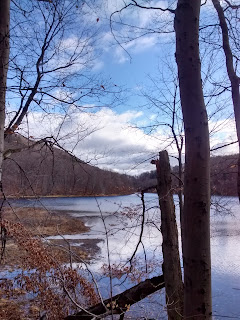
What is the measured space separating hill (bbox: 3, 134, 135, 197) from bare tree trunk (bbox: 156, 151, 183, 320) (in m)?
0.84

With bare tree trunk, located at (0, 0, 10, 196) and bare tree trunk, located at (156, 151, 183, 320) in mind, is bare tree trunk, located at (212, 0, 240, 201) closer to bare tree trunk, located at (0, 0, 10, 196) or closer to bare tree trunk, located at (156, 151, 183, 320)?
bare tree trunk, located at (156, 151, 183, 320)

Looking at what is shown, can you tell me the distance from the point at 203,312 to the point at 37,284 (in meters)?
6.26

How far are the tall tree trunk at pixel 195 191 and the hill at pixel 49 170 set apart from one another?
2396mm

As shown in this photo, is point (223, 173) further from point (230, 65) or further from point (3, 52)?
point (3, 52)

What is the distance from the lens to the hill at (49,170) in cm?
436

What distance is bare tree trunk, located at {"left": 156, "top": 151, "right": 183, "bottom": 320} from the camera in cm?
429

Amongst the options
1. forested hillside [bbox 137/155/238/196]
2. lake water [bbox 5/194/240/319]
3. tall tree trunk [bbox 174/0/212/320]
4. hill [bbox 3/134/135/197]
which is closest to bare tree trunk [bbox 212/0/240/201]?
forested hillside [bbox 137/155/238/196]

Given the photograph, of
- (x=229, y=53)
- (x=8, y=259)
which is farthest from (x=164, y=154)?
(x=8, y=259)

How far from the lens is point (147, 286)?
→ 15.2 ft

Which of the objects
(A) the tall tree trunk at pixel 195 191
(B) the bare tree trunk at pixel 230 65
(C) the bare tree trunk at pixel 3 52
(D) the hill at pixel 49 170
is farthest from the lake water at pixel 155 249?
(B) the bare tree trunk at pixel 230 65

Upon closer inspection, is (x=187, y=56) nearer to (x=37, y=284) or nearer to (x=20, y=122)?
(x=20, y=122)

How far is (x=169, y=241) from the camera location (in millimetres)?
4516

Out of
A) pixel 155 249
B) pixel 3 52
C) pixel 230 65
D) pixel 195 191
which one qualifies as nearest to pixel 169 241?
pixel 155 249

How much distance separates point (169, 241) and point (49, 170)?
2134mm
